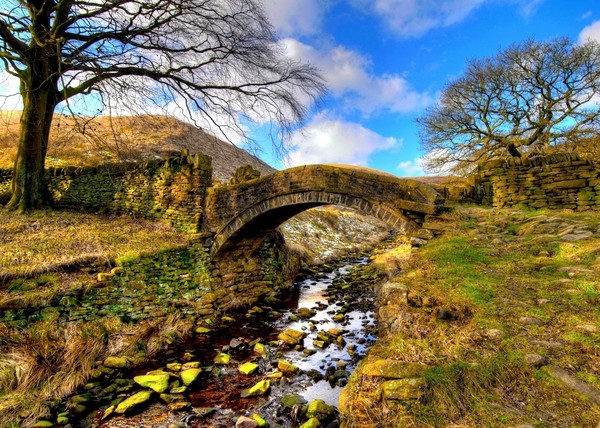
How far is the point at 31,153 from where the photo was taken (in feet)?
36.2

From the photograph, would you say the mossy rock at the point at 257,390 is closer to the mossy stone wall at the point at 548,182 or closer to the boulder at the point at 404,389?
the boulder at the point at 404,389

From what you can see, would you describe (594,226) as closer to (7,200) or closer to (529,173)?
(529,173)

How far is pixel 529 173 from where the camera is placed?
8.95 meters

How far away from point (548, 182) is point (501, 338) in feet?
24.7

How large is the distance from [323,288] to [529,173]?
7881 mm

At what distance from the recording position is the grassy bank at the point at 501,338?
2418 millimetres

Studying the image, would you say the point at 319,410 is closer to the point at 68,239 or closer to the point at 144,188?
the point at 68,239

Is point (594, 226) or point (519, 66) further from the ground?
point (519, 66)

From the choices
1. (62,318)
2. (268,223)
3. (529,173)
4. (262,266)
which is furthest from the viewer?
(262,266)

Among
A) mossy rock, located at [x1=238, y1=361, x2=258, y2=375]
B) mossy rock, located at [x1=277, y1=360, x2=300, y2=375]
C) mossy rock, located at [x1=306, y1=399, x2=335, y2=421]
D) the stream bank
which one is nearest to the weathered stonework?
the stream bank

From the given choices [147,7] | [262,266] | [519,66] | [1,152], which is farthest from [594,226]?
[1,152]

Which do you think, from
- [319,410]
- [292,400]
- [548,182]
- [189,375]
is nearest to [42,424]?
[189,375]

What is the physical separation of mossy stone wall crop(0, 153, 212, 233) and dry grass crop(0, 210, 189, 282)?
63cm

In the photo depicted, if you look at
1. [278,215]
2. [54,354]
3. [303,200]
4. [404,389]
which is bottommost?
[54,354]
